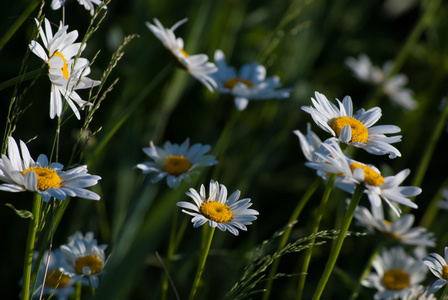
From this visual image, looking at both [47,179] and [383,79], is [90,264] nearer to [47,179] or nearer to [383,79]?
[47,179]

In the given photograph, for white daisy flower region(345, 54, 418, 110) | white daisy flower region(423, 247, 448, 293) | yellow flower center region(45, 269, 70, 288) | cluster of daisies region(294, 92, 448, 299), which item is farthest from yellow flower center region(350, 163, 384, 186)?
white daisy flower region(345, 54, 418, 110)

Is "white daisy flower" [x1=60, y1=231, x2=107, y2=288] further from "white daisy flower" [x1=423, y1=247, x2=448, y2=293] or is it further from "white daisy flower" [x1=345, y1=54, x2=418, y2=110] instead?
"white daisy flower" [x1=345, y1=54, x2=418, y2=110]

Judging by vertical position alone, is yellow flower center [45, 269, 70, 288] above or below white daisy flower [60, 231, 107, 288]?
below

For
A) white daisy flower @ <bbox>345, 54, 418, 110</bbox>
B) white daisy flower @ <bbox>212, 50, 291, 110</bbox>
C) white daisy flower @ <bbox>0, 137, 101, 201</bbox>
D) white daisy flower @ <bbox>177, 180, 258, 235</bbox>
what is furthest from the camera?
white daisy flower @ <bbox>345, 54, 418, 110</bbox>

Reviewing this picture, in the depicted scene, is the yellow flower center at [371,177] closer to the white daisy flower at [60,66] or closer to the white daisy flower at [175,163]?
the white daisy flower at [175,163]

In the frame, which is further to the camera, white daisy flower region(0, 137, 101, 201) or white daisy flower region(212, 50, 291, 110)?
white daisy flower region(212, 50, 291, 110)

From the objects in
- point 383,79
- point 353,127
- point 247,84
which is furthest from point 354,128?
point 383,79

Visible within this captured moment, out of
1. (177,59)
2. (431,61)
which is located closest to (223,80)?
(177,59)
